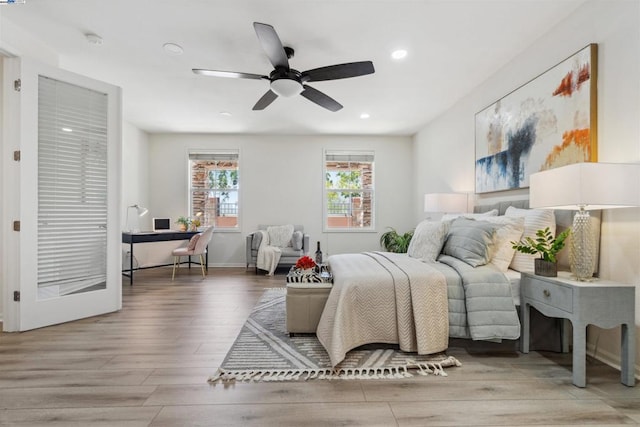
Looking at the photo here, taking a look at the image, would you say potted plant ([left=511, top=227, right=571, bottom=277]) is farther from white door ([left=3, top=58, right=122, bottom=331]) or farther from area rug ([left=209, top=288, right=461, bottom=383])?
white door ([left=3, top=58, right=122, bottom=331])

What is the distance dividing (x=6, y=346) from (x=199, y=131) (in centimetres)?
432

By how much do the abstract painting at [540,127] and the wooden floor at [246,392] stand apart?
62.9 inches

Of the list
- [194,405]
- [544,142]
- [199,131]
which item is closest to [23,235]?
[194,405]

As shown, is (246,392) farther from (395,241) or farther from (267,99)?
(395,241)

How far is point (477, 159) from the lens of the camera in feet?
11.9

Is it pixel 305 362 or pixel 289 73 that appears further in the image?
pixel 289 73

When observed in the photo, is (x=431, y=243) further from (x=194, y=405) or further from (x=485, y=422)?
(x=194, y=405)

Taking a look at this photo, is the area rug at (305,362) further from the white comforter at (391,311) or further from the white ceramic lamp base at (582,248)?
the white ceramic lamp base at (582,248)

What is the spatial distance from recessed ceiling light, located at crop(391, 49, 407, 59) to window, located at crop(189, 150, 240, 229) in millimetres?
3947

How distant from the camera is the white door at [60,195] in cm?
259

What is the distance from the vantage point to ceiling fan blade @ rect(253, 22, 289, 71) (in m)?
1.98

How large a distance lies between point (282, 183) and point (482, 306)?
455cm

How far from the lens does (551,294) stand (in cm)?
189

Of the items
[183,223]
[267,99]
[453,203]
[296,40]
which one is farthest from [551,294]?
[183,223]
